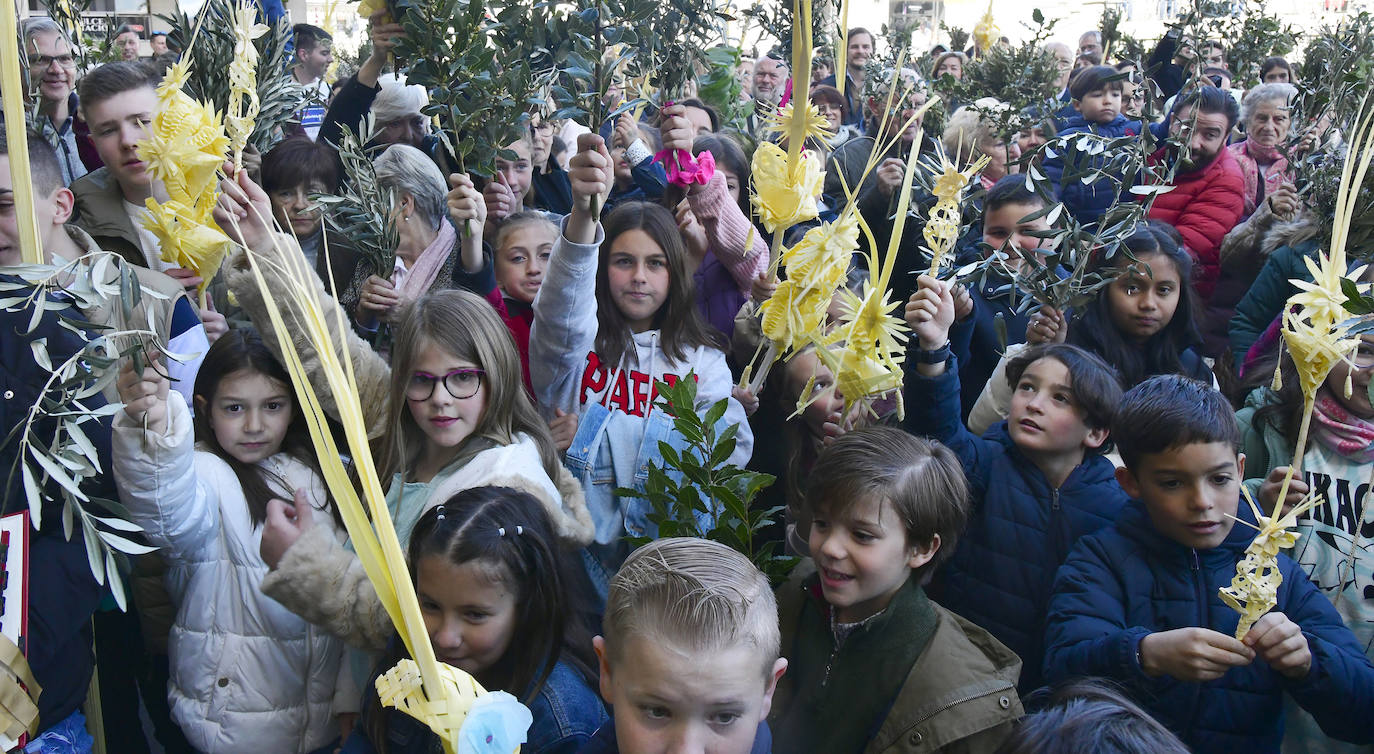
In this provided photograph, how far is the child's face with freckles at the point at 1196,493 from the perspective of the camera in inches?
87.7

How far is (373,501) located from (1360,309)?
6.12 ft

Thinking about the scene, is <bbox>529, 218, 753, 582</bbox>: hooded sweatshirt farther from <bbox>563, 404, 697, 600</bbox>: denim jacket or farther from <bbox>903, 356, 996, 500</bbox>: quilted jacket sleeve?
<bbox>903, 356, 996, 500</bbox>: quilted jacket sleeve

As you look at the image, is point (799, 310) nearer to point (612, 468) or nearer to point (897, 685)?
point (612, 468)

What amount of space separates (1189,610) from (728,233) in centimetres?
188

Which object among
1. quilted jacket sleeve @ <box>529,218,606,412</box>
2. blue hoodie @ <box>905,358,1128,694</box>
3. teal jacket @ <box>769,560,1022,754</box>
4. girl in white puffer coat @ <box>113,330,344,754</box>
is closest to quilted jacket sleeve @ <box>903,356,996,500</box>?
blue hoodie @ <box>905,358,1128,694</box>

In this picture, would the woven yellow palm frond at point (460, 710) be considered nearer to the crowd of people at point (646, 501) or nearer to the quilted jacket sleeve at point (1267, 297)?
the crowd of people at point (646, 501)

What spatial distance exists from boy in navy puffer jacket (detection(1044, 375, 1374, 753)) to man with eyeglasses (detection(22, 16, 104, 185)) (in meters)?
4.24

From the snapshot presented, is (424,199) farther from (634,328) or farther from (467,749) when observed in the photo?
(467,749)

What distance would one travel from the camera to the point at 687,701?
165 cm

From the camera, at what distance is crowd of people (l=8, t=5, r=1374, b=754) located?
2010 millimetres

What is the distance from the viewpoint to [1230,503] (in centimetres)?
226

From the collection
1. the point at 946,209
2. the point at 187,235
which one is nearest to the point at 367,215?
the point at 187,235

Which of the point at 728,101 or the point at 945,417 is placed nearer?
the point at 945,417

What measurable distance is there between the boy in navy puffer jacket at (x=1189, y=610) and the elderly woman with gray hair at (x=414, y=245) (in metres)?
1.80
